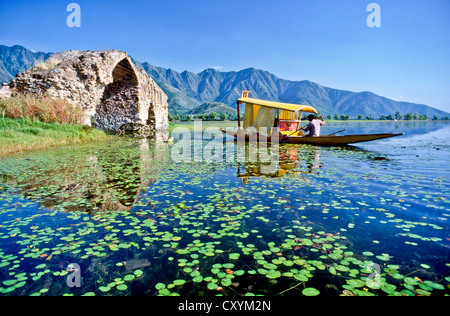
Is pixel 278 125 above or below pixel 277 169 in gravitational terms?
above

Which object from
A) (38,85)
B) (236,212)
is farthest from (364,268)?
(38,85)

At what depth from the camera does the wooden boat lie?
47.6 feet

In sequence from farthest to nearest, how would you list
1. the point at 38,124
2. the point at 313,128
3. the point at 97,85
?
the point at 97,85 < the point at 313,128 < the point at 38,124

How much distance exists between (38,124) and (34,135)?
130 centimetres

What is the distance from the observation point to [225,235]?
11.8 ft

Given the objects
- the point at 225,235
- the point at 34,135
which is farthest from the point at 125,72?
the point at 225,235

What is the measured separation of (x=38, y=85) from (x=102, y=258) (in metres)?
18.0

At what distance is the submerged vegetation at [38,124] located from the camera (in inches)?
453

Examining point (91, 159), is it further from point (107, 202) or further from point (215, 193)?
point (215, 193)

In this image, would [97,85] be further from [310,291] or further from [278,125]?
[310,291]

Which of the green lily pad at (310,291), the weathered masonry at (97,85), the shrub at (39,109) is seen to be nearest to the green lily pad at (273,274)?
the green lily pad at (310,291)

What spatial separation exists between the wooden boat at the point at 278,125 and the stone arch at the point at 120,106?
12474 mm

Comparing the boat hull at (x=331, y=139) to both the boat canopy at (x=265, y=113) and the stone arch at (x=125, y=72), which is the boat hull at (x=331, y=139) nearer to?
the boat canopy at (x=265, y=113)

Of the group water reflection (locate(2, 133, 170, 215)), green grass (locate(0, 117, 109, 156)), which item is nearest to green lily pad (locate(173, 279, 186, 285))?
water reflection (locate(2, 133, 170, 215))
